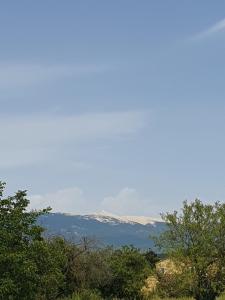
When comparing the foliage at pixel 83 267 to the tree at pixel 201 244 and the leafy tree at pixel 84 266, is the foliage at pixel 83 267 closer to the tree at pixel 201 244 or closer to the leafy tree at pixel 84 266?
the leafy tree at pixel 84 266

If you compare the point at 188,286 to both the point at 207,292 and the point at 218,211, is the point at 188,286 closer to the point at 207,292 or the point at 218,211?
the point at 207,292

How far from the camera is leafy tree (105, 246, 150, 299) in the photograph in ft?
276

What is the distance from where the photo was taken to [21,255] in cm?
3853

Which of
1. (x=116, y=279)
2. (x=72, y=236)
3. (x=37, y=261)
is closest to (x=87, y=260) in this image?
(x=72, y=236)

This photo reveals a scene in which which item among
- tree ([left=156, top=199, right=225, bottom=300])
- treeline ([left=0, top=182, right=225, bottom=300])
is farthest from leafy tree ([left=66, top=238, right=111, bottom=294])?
tree ([left=156, top=199, right=225, bottom=300])

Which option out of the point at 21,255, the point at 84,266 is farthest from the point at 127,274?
the point at 21,255

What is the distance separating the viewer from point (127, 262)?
85750mm

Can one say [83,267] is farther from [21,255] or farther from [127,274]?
[21,255]

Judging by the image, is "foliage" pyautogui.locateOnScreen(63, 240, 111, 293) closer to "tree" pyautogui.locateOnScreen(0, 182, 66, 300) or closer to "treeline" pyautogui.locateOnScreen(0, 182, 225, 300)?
"treeline" pyautogui.locateOnScreen(0, 182, 225, 300)

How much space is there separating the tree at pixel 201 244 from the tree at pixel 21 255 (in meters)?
13.9

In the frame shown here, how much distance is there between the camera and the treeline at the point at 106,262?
4028 centimetres

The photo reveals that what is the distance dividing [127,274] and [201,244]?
101ft

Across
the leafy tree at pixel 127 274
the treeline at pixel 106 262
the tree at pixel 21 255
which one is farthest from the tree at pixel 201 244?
the leafy tree at pixel 127 274

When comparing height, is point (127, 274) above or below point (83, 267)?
below
